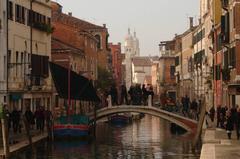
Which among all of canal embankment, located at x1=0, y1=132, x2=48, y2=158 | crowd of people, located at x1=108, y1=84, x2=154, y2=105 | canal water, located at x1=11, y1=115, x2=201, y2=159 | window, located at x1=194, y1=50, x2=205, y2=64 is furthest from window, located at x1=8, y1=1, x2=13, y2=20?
window, located at x1=194, y1=50, x2=205, y2=64

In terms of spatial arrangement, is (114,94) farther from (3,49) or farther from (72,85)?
(3,49)

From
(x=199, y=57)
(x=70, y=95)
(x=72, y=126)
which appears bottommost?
(x=72, y=126)

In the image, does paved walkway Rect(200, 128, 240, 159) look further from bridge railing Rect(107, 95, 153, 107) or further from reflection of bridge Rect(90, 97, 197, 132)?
reflection of bridge Rect(90, 97, 197, 132)

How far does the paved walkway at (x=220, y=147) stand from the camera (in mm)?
25781

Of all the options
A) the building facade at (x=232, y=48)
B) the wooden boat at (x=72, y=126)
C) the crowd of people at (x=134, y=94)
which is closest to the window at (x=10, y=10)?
the wooden boat at (x=72, y=126)

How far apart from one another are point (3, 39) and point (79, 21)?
5235 cm

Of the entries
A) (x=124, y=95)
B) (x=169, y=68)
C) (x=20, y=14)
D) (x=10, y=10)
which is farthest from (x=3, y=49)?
(x=169, y=68)

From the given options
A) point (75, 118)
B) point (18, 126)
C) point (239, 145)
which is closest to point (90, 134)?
point (75, 118)

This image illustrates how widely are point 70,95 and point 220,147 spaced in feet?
62.1

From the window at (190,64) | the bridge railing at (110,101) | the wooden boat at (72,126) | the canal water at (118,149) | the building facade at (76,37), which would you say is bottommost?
the canal water at (118,149)

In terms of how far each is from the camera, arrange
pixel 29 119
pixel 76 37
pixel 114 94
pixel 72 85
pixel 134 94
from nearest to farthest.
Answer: pixel 29 119
pixel 72 85
pixel 134 94
pixel 114 94
pixel 76 37

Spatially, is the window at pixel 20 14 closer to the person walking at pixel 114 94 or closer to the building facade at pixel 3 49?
the building facade at pixel 3 49

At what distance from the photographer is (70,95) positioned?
47.3 metres

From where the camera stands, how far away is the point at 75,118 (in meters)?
45.5
